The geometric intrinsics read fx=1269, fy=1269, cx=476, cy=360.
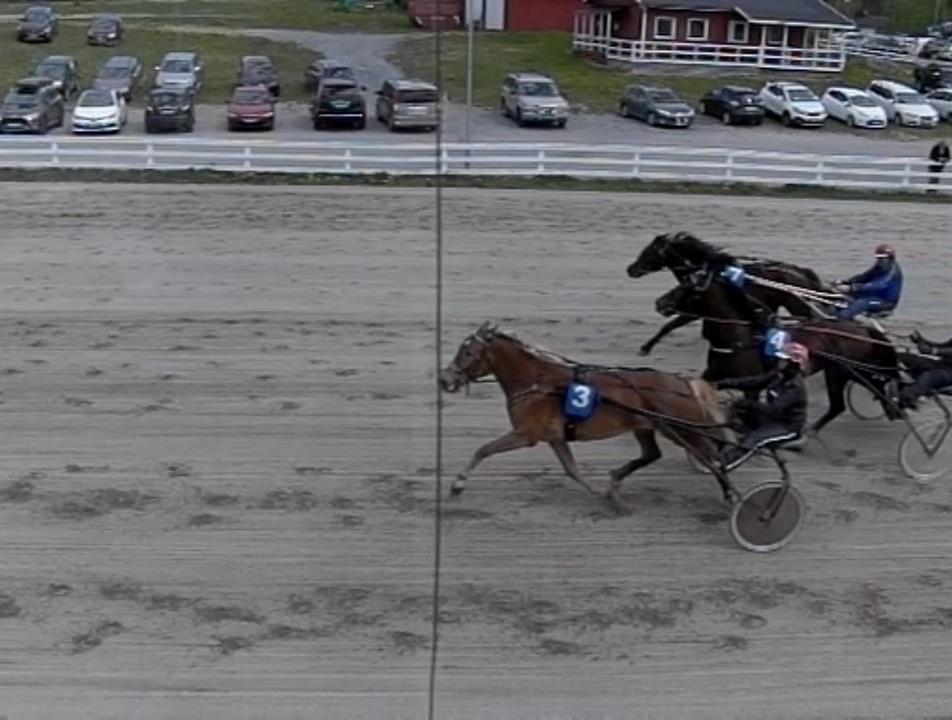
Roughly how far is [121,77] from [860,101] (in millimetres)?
23163

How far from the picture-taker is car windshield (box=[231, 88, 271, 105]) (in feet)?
110

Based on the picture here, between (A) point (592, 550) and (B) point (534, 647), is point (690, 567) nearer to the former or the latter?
(A) point (592, 550)

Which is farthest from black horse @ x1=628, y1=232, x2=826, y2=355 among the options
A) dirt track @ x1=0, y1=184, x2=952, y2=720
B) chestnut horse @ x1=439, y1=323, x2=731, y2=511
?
chestnut horse @ x1=439, y1=323, x2=731, y2=511

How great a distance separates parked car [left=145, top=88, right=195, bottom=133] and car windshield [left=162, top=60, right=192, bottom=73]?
8.07 metres

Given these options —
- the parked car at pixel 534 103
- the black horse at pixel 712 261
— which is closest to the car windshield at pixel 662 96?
the parked car at pixel 534 103

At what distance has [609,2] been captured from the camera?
160 ft

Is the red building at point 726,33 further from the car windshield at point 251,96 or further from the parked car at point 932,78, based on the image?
the car windshield at point 251,96

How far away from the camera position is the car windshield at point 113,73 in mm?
39016

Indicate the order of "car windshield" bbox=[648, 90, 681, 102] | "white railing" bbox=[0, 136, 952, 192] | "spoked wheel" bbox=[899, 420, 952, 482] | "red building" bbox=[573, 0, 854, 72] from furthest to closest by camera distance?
"red building" bbox=[573, 0, 854, 72] < "car windshield" bbox=[648, 90, 681, 102] < "white railing" bbox=[0, 136, 952, 192] < "spoked wheel" bbox=[899, 420, 952, 482]

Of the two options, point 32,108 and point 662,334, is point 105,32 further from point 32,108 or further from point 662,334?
point 662,334

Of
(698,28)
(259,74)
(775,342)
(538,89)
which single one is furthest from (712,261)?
(698,28)

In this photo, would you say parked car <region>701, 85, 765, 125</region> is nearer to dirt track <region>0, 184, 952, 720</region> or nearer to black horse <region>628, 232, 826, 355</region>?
dirt track <region>0, 184, 952, 720</region>

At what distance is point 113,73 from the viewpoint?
129 feet

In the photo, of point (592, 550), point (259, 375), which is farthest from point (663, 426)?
point (259, 375)
